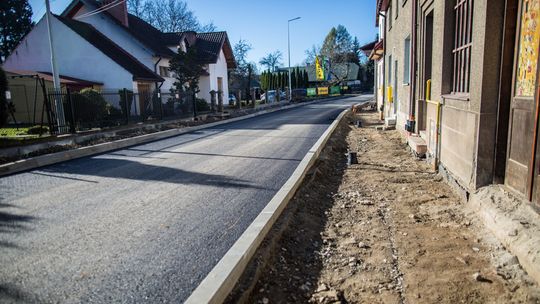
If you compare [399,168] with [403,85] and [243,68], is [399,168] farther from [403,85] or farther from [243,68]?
[243,68]

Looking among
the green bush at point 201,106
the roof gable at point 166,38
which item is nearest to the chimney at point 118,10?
the roof gable at point 166,38

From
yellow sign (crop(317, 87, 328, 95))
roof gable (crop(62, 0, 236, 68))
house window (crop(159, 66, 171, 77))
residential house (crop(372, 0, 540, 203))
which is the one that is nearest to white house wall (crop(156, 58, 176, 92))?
house window (crop(159, 66, 171, 77))

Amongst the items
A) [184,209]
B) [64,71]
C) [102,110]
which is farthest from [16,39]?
[184,209]

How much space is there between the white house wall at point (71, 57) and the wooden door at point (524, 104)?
78.4 ft

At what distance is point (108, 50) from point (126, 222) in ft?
81.2

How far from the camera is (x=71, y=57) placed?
26.2 meters

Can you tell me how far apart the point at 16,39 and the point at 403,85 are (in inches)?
1909

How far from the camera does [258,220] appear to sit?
15.8ft

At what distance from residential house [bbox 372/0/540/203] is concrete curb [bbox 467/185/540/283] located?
0.52ft

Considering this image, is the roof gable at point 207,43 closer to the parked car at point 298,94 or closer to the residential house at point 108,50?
the residential house at point 108,50

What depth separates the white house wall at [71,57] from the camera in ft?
84.0

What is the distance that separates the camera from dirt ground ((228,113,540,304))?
3.52 m

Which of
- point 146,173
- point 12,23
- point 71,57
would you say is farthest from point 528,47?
point 12,23

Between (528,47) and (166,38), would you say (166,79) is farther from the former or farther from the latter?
(528,47)
